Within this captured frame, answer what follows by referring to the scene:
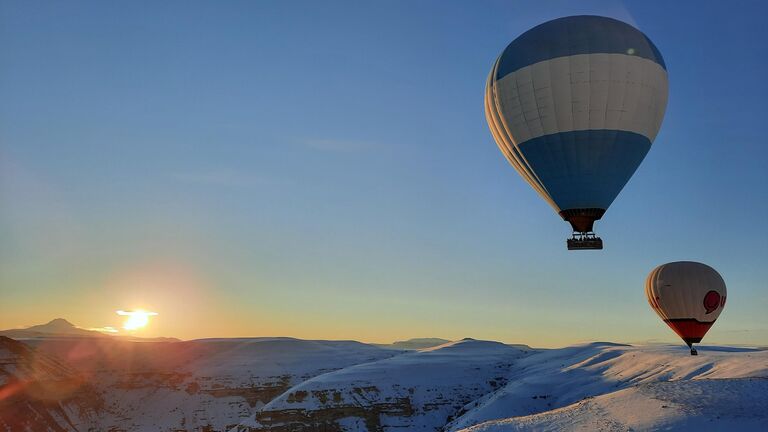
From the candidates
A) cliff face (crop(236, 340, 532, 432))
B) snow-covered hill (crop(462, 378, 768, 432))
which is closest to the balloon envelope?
snow-covered hill (crop(462, 378, 768, 432))

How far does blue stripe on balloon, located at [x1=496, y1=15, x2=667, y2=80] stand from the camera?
1615 inches

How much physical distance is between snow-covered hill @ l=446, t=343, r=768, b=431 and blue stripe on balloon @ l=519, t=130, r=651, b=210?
13.2 metres

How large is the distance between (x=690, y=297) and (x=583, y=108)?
1822 centimetres

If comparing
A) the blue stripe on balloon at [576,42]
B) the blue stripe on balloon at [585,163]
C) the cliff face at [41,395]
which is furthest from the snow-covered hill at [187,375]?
the blue stripe on balloon at [576,42]

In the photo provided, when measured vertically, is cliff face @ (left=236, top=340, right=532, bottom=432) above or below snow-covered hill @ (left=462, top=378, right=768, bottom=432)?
below

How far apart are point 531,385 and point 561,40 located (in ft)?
123

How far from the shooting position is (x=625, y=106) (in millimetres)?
41156

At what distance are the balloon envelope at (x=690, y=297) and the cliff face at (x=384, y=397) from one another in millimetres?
27251

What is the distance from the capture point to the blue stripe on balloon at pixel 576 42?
41031 mm

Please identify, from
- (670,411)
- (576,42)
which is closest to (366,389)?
(670,411)

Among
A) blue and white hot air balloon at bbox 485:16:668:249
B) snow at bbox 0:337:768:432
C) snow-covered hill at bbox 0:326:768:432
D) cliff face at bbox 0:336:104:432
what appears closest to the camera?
snow at bbox 0:337:768:432

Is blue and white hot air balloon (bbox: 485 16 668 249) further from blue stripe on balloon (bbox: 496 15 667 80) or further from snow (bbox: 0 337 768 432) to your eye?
snow (bbox: 0 337 768 432)

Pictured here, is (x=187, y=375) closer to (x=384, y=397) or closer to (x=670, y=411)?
(x=384, y=397)

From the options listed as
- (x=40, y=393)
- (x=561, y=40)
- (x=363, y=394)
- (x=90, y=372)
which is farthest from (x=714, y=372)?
(x=90, y=372)
